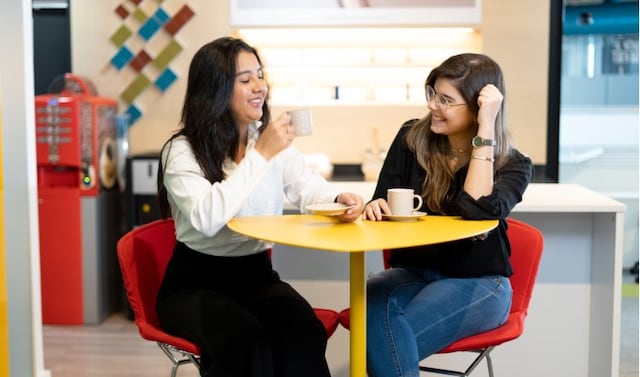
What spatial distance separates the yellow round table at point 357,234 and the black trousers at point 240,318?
0.15 meters

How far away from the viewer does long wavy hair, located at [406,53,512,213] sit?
2330 mm

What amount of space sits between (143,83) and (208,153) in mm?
2458

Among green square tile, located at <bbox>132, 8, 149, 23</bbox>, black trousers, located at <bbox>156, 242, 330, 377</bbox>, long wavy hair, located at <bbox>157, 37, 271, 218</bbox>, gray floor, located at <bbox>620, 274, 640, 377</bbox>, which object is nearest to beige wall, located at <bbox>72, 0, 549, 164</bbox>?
green square tile, located at <bbox>132, 8, 149, 23</bbox>

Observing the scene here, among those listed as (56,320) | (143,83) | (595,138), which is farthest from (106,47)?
(595,138)

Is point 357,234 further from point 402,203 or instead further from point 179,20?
point 179,20

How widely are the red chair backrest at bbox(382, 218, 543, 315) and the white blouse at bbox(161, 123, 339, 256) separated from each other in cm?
57

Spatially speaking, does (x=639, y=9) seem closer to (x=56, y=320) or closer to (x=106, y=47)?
(x=106, y=47)

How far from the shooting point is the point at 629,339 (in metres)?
4.05

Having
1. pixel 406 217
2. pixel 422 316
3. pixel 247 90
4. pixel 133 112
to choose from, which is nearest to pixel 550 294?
pixel 422 316

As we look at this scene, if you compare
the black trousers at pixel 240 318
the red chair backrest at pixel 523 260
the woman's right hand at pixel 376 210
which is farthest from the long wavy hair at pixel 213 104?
the red chair backrest at pixel 523 260

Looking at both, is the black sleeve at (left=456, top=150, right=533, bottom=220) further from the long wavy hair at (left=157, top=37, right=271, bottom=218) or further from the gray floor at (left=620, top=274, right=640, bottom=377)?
the gray floor at (left=620, top=274, right=640, bottom=377)

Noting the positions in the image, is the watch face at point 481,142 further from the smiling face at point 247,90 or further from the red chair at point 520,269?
the smiling face at point 247,90

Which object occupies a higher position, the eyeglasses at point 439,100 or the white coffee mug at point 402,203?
the eyeglasses at point 439,100

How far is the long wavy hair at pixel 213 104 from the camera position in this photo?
2344 mm
